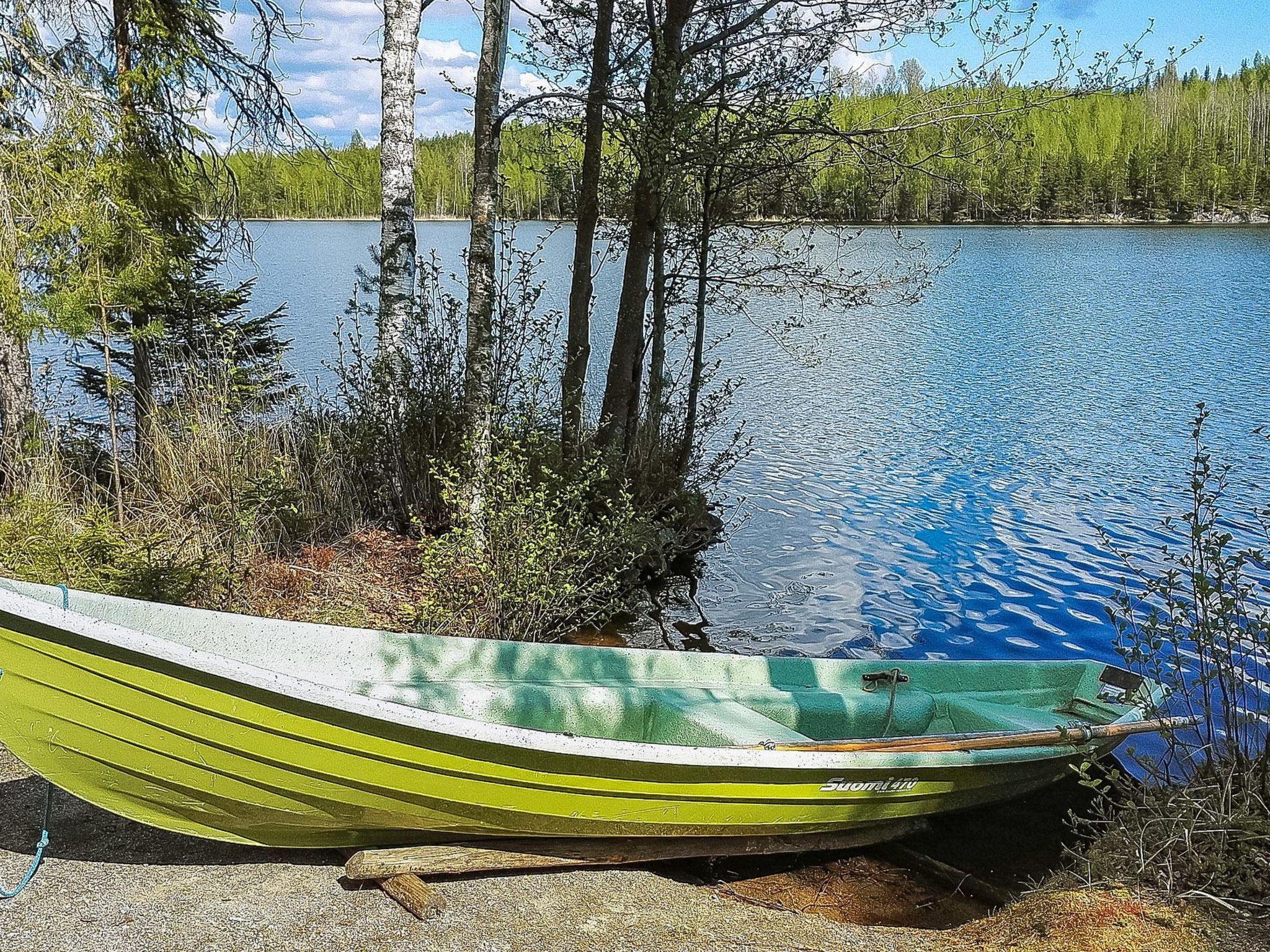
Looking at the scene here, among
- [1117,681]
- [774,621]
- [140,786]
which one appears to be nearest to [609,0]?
[774,621]

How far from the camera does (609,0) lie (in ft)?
26.5

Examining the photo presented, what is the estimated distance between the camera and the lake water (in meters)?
8.30

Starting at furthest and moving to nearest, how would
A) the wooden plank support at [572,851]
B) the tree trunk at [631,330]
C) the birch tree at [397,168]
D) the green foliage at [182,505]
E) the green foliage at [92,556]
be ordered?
the tree trunk at [631,330]
the birch tree at [397,168]
the green foliage at [182,505]
the green foliage at [92,556]
the wooden plank support at [572,851]

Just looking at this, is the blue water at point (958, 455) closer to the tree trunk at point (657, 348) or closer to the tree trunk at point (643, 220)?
the tree trunk at point (657, 348)

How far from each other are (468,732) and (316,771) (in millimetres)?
570

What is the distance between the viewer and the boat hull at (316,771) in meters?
3.36

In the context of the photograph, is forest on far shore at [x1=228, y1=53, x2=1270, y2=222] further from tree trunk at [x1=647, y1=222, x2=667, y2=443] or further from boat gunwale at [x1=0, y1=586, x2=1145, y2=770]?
boat gunwale at [x1=0, y1=586, x2=1145, y2=770]

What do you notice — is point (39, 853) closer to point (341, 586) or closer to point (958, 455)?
point (341, 586)

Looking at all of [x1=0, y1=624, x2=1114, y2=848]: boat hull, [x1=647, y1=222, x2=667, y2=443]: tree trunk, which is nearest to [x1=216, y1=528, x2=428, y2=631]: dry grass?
[x1=0, y1=624, x2=1114, y2=848]: boat hull

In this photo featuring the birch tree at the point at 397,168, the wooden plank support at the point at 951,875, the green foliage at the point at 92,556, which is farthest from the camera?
the birch tree at the point at 397,168

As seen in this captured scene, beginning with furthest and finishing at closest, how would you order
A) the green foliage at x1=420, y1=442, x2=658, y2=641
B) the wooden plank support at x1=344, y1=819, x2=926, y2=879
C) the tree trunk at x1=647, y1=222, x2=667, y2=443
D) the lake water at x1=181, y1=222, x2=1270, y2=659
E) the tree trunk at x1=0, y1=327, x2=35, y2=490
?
the tree trunk at x1=647, y1=222, x2=667, y2=443, the lake water at x1=181, y1=222, x2=1270, y2=659, the tree trunk at x1=0, y1=327, x2=35, y2=490, the green foliage at x1=420, y1=442, x2=658, y2=641, the wooden plank support at x1=344, y1=819, x2=926, y2=879

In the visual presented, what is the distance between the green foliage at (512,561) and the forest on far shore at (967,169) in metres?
2.78

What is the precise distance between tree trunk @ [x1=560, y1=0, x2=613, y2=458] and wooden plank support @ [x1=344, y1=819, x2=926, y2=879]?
4179 mm

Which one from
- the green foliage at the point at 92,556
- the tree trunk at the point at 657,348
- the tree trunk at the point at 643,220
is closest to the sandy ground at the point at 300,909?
the green foliage at the point at 92,556
